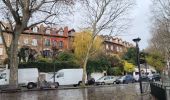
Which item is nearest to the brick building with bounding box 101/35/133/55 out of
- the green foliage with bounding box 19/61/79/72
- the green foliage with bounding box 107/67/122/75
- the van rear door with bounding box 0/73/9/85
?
the green foliage with bounding box 107/67/122/75

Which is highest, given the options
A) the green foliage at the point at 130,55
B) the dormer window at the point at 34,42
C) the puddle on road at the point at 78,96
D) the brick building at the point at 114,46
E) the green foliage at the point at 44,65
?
the brick building at the point at 114,46

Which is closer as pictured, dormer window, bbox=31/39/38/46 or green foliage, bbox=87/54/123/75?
green foliage, bbox=87/54/123/75

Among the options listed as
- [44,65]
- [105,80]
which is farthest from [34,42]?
[105,80]

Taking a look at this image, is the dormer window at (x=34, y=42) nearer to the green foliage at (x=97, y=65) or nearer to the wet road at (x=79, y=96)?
the green foliage at (x=97, y=65)

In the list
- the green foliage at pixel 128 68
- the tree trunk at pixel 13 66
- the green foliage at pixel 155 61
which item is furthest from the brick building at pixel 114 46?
the tree trunk at pixel 13 66

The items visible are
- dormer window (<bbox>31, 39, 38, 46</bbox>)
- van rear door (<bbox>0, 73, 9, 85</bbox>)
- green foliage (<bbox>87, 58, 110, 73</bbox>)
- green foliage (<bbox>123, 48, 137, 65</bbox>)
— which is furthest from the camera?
green foliage (<bbox>123, 48, 137, 65</bbox>)

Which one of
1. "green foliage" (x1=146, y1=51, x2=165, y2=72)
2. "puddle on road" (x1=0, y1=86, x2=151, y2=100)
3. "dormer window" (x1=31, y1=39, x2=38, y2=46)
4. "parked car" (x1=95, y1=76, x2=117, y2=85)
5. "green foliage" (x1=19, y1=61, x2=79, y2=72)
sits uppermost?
"dormer window" (x1=31, y1=39, x2=38, y2=46)

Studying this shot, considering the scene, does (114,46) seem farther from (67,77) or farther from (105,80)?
(67,77)

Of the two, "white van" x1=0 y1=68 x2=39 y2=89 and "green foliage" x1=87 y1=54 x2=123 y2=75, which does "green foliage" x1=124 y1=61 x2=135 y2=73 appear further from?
"white van" x1=0 y1=68 x2=39 y2=89

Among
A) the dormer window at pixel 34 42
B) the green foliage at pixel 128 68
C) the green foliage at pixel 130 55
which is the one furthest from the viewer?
the green foliage at pixel 130 55

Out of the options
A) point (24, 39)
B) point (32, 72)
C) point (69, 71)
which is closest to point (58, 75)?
point (69, 71)

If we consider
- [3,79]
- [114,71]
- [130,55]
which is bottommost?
[3,79]

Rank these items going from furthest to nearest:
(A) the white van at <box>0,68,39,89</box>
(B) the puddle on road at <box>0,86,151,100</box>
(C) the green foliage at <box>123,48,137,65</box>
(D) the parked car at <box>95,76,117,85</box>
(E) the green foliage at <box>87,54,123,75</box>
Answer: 1. (C) the green foliage at <box>123,48,137,65</box>
2. (E) the green foliage at <box>87,54,123,75</box>
3. (D) the parked car at <box>95,76,117,85</box>
4. (A) the white van at <box>0,68,39,89</box>
5. (B) the puddle on road at <box>0,86,151,100</box>

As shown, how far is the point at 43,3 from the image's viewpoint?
33688 mm
